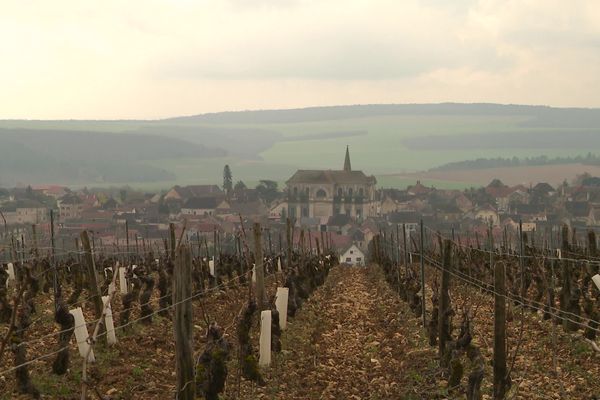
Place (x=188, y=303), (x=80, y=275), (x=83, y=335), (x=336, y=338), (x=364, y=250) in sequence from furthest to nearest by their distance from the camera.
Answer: (x=364, y=250) < (x=80, y=275) < (x=336, y=338) < (x=83, y=335) < (x=188, y=303)

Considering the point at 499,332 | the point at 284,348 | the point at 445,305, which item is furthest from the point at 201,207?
the point at 499,332

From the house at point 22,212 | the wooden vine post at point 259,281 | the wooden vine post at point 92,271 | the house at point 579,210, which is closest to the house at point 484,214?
the house at point 579,210

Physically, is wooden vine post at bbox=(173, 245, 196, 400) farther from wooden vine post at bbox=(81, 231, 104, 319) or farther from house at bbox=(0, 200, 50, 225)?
house at bbox=(0, 200, 50, 225)

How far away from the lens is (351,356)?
53.0 ft

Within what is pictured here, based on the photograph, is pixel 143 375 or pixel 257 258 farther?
pixel 257 258

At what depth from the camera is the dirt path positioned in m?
13.1

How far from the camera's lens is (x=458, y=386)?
12281 millimetres

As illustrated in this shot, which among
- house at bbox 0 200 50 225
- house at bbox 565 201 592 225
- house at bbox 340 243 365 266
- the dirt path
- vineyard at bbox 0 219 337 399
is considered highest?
vineyard at bbox 0 219 337 399

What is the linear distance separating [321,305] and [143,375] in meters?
13.4

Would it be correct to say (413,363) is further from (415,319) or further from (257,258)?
(415,319)

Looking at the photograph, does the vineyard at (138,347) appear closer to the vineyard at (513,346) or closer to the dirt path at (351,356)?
the dirt path at (351,356)

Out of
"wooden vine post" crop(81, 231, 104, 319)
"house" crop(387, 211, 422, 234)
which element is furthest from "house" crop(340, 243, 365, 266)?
"wooden vine post" crop(81, 231, 104, 319)

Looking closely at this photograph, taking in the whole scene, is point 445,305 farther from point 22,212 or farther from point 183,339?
point 22,212

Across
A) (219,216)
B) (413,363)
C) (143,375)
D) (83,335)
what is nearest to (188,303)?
(143,375)
